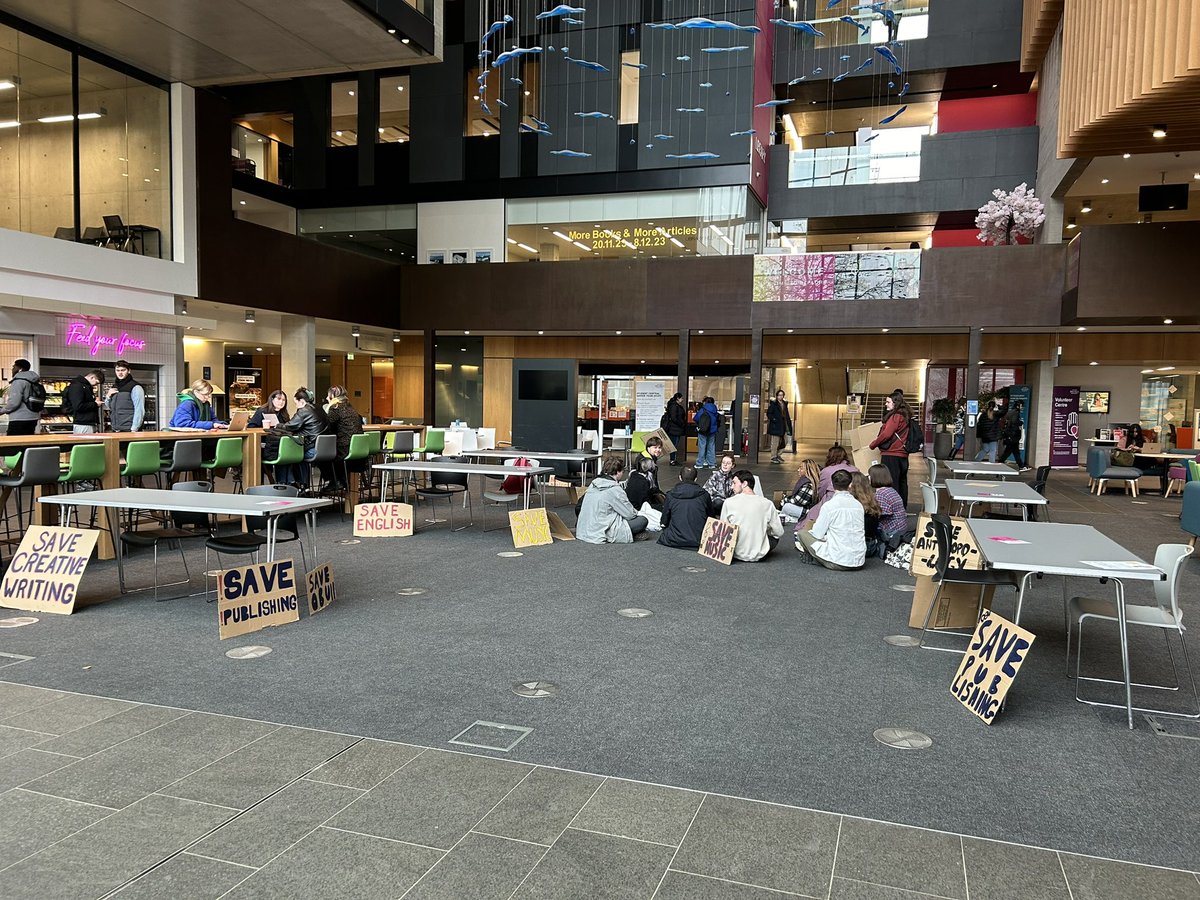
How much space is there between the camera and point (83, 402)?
11992mm

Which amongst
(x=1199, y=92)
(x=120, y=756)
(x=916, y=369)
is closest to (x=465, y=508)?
(x=120, y=756)

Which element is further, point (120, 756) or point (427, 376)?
point (427, 376)

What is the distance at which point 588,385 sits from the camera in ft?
74.3

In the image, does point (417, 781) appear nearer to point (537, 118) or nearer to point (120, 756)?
point (120, 756)

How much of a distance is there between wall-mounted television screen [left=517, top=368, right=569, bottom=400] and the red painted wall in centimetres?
1212

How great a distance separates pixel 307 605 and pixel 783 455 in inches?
671

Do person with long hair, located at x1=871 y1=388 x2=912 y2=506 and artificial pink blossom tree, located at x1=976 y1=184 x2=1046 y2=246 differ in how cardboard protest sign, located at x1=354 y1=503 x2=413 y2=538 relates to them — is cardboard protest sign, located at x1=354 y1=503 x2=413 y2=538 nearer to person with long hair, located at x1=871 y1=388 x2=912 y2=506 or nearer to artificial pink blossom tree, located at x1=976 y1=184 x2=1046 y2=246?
person with long hair, located at x1=871 y1=388 x2=912 y2=506

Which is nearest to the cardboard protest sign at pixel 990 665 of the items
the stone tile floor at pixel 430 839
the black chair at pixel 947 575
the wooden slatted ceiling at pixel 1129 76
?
the black chair at pixel 947 575

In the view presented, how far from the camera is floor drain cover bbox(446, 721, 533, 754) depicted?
12.2ft

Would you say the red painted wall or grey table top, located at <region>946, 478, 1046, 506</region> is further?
the red painted wall

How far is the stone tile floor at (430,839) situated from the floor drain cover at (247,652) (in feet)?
4.22

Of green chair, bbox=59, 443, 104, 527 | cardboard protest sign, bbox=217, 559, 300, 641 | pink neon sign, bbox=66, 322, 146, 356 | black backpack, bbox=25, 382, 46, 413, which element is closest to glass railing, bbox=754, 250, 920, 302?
pink neon sign, bbox=66, 322, 146, 356

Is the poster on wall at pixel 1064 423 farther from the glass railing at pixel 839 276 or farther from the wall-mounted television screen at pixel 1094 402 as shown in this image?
the glass railing at pixel 839 276

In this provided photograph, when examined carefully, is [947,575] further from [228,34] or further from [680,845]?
[228,34]
